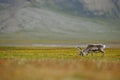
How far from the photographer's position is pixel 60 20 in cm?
16150

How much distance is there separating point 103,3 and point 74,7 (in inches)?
485

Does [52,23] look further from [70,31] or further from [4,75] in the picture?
[4,75]

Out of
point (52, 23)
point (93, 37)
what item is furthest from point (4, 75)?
point (52, 23)

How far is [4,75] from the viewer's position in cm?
612

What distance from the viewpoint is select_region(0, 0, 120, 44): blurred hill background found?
457 ft

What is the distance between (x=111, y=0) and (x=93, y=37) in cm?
4590

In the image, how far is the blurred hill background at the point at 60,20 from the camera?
139375 mm

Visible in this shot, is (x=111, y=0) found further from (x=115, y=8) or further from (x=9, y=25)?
(x=9, y=25)

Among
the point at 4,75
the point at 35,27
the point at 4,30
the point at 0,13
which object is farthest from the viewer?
the point at 0,13

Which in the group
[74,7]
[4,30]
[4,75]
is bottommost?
[4,75]

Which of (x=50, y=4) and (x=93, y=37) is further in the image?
(x=50, y=4)

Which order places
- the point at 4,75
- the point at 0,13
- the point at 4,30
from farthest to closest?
the point at 0,13, the point at 4,30, the point at 4,75

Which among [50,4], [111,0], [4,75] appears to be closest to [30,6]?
[50,4]

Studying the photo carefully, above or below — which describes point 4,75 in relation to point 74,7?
below
